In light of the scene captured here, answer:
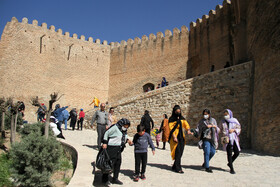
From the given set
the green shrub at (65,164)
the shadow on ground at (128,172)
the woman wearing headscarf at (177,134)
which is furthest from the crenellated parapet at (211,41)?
the shadow on ground at (128,172)

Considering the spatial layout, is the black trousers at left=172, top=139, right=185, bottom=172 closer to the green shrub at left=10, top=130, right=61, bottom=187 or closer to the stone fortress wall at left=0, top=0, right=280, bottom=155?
the green shrub at left=10, top=130, right=61, bottom=187

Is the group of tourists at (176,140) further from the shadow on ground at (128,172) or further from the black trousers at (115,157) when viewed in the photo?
the shadow on ground at (128,172)

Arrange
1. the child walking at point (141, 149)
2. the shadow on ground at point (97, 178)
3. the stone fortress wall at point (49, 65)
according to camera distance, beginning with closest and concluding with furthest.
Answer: the shadow on ground at point (97, 178) → the child walking at point (141, 149) → the stone fortress wall at point (49, 65)

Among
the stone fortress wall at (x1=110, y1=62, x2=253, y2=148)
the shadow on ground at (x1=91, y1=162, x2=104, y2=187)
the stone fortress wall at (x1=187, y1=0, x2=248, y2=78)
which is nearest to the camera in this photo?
the shadow on ground at (x1=91, y1=162, x2=104, y2=187)

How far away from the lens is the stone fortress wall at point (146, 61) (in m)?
22.0

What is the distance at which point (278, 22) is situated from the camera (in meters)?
7.50

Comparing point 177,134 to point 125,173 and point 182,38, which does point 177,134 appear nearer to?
point 125,173

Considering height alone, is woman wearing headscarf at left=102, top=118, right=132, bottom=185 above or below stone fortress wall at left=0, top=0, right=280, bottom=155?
below

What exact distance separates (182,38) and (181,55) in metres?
1.46

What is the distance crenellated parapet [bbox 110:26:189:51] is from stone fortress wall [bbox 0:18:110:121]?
67.4 inches

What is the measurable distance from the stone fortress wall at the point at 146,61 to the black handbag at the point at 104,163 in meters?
17.4

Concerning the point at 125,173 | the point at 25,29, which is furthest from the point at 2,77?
the point at 125,173

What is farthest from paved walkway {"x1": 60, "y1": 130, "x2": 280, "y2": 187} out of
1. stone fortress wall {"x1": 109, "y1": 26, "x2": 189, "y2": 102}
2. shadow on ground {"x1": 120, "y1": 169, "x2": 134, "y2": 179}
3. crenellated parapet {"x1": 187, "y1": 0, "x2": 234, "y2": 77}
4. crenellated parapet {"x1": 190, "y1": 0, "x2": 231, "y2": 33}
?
stone fortress wall {"x1": 109, "y1": 26, "x2": 189, "y2": 102}

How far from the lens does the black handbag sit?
4297 millimetres
